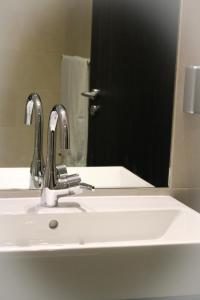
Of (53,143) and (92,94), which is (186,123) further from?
(53,143)

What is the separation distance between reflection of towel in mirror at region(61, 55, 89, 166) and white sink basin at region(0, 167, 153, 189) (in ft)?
0.11

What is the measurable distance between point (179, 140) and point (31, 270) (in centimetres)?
64

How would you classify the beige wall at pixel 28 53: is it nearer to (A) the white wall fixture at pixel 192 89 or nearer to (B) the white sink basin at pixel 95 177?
(B) the white sink basin at pixel 95 177

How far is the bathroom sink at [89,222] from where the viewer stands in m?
1.35

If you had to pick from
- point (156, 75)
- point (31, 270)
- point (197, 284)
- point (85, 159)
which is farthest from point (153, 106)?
point (31, 270)

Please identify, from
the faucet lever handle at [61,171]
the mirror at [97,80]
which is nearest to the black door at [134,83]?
the mirror at [97,80]

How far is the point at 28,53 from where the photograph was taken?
1411mm

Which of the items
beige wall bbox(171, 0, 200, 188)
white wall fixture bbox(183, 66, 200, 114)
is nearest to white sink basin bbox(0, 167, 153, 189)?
beige wall bbox(171, 0, 200, 188)

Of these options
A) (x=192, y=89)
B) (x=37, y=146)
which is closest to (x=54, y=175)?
(x=37, y=146)

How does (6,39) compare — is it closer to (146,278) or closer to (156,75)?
(156,75)

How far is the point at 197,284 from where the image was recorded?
1.21 metres

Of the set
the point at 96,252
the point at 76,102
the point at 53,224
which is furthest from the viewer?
the point at 76,102

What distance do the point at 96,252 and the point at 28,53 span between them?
0.58 m

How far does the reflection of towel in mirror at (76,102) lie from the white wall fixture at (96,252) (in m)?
0.15
